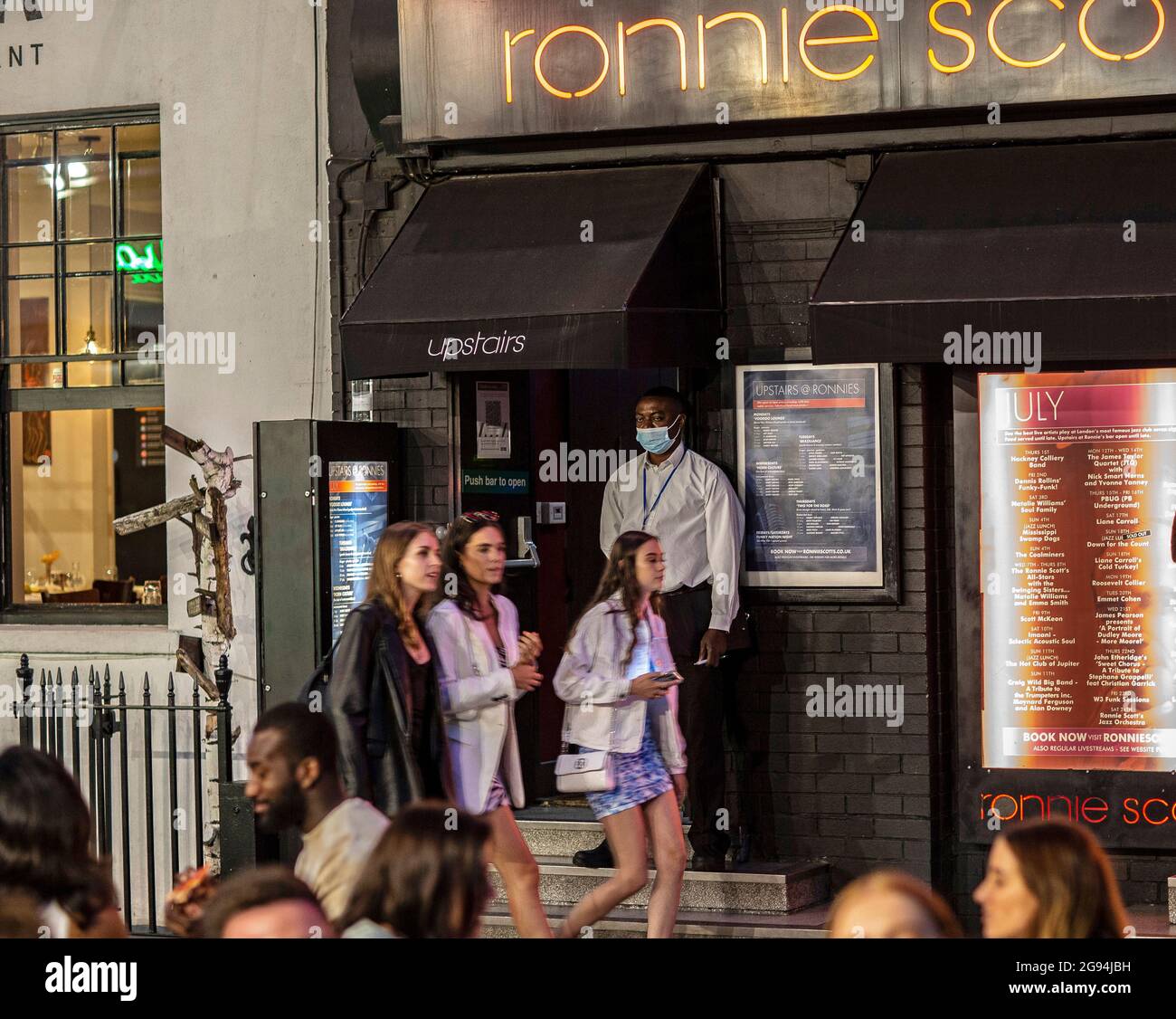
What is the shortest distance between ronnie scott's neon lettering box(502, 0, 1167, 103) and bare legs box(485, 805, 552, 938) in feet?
12.7

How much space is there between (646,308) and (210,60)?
339 cm

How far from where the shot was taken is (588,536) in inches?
428

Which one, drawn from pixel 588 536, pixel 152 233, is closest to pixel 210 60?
pixel 152 233

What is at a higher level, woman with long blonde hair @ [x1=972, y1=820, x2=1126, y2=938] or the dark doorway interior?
the dark doorway interior

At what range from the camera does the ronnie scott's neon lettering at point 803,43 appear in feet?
27.7

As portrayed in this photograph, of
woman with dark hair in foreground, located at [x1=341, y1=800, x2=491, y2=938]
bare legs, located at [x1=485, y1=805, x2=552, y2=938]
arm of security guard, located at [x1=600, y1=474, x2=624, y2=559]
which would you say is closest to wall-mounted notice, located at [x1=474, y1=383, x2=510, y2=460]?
arm of security guard, located at [x1=600, y1=474, x2=624, y2=559]

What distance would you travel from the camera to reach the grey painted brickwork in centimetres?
888

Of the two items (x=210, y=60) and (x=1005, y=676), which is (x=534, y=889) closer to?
(x=1005, y=676)

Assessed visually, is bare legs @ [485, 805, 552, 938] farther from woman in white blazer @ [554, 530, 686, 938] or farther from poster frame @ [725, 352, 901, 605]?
poster frame @ [725, 352, 901, 605]

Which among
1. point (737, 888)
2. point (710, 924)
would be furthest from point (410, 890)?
point (737, 888)

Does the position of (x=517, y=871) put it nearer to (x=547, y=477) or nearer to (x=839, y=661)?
(x=839, y=661)

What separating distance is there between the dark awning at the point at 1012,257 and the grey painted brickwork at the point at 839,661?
1.67 ft

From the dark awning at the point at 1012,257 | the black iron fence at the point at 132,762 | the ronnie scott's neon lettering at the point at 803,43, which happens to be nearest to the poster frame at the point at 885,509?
the dark awning at the point at 1012,257

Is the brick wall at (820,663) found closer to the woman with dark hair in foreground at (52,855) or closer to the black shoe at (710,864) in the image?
the black shoe at (710,864)
